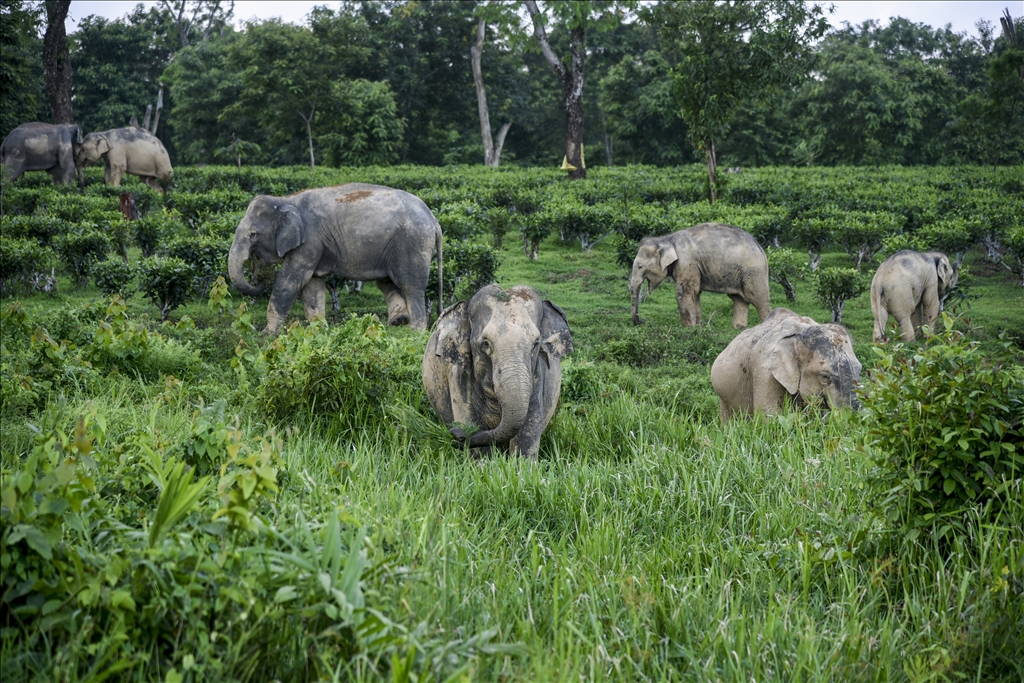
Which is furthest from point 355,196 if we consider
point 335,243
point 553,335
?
point 553,335

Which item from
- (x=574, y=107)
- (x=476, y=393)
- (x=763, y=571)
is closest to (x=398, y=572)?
(x=763, y=571)

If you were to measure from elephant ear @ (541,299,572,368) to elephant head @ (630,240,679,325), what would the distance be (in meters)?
5.84

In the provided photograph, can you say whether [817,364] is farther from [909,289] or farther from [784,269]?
[784,269]

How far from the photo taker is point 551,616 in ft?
11.8

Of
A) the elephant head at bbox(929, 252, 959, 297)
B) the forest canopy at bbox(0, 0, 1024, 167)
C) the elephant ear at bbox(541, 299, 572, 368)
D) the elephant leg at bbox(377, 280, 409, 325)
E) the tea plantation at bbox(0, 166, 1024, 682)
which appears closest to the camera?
the tea plantation at bbox(0, 166, 1024, 682)

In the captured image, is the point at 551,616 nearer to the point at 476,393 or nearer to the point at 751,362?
the point at 476,393

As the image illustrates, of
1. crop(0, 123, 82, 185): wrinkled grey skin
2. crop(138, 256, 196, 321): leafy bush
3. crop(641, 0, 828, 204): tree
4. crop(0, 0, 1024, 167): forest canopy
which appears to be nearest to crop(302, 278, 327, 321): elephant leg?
crop(138, 256, 196, 321): leafy bush

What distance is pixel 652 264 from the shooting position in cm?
1188

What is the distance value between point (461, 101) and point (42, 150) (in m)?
19.5

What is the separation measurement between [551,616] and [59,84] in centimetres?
2282

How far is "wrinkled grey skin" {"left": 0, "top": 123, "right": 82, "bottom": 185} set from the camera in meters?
18.4

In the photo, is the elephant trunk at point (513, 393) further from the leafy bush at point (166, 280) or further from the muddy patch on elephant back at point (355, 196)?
the leafy bush at point (166, 280)

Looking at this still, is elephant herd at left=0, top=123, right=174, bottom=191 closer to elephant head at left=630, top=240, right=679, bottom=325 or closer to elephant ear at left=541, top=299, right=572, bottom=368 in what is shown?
elephant head at left=630, top=240, right=679, bottom=325

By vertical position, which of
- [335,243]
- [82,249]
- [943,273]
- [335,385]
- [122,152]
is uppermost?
[122,152]
